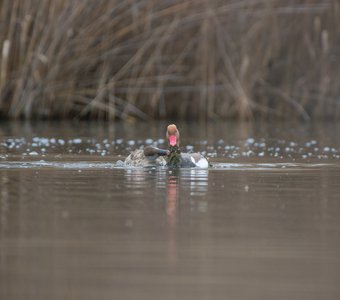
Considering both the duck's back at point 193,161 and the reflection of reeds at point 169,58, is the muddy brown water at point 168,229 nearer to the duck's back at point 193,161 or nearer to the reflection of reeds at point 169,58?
the duck's back at point 193,161

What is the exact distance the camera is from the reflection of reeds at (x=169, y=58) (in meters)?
21.3

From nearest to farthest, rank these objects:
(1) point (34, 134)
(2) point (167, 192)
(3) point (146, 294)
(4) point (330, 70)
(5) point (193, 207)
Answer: (3) point (146, 294), (5) point (193, 207), (2) point (167, 192), (1) point (34, 134), (4) point (330, 70)

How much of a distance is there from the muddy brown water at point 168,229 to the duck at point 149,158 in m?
0.19

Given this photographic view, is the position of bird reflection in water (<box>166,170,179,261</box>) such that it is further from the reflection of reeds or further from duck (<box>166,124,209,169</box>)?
the reflection of reeds

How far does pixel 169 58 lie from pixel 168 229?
49.3 feet

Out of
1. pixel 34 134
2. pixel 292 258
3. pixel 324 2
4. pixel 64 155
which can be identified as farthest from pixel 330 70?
pixel 292 258

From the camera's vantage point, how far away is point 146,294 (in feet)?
17.8

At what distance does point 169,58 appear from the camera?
22.4 m

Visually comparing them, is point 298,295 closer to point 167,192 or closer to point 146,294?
point 146,294

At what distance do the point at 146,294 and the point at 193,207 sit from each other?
331 cm

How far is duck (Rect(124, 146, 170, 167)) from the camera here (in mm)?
12570

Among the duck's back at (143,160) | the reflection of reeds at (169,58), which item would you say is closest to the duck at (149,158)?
the duck's back at (143,160)

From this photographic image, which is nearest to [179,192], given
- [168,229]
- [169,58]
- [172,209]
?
[172,209]

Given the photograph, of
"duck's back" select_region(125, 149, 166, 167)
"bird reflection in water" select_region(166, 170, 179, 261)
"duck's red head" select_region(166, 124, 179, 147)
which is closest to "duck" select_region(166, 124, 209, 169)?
"duck's red head" select_region(166, 124, 179, 147)
